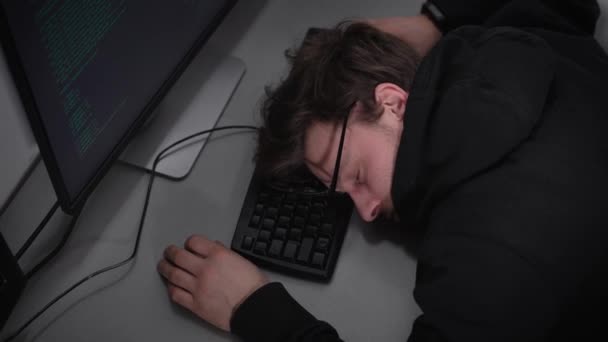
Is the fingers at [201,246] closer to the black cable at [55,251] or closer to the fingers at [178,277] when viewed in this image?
the fingers at [178,277]

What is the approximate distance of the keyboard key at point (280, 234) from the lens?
756 mm

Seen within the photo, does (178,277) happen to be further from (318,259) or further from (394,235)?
(394,235)

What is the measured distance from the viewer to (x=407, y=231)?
0.78 metres

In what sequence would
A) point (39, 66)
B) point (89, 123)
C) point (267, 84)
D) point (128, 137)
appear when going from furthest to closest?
point (267, 84), point (128, 137), point (89, 123), point (39, 66)

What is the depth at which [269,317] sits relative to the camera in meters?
0.68

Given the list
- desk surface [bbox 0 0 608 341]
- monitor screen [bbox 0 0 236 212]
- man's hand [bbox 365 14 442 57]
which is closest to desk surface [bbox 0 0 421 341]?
desk surface [bbox 0 0 608 341]

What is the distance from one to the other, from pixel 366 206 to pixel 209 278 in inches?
8.7

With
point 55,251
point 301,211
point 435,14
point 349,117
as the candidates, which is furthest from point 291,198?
point 435,14

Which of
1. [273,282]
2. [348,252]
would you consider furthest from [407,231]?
[273,282]

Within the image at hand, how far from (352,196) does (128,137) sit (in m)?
0.30

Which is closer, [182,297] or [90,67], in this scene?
[90,67]

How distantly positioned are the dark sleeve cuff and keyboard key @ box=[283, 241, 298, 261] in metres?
0.05

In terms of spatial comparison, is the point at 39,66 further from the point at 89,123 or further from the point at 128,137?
the point at 128,137

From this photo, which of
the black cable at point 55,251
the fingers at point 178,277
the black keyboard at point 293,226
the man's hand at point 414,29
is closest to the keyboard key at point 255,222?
the black keyboard at point 293,226
